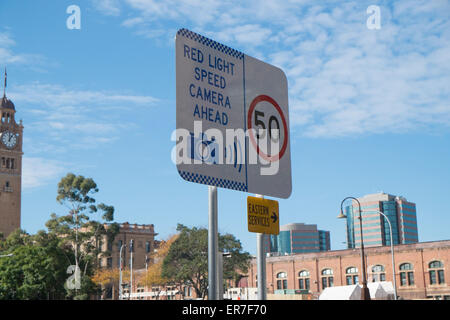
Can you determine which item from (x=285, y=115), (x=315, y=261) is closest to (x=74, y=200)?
(x=315, y=261)

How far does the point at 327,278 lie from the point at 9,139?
86.1 metres

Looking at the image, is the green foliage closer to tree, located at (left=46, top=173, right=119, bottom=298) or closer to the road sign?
tree, located at (left=46, top=173, right=119, bottom=298)

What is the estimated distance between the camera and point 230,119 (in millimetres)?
4910

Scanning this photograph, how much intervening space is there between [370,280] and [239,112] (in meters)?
77.8

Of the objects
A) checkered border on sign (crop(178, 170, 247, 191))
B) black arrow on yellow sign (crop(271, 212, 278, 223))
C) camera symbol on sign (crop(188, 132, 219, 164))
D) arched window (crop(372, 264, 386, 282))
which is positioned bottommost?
arched window (crop(372, 264, 386, 282))

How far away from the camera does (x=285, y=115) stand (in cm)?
582

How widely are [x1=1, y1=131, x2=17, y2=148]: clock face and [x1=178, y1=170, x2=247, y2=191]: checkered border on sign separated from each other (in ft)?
448

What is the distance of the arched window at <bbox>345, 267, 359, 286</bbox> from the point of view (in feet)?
265

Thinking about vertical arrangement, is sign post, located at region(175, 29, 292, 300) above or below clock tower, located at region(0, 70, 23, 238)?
below

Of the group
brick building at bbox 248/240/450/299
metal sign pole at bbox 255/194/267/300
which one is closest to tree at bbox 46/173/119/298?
brick building at bbox 248/240/450/299

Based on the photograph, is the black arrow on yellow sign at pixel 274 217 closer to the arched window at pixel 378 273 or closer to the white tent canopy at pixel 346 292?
the white tent canopy at pixel 346 292

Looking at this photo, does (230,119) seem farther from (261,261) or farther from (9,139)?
(9,139)

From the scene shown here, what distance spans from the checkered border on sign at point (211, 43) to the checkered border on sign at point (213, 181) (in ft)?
3.67
